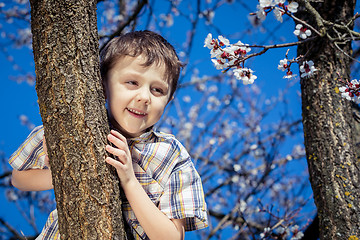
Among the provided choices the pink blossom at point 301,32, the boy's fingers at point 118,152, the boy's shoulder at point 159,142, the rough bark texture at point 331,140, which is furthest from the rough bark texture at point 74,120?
the rough bark texture at point 331,140

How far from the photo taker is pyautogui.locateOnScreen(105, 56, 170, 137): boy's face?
1.28 meters

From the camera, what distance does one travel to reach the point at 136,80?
1.30 m

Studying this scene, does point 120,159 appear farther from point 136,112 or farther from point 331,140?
point 331,140

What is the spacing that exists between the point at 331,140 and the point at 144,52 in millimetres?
1134

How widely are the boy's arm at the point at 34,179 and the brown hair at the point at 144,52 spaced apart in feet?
1.80

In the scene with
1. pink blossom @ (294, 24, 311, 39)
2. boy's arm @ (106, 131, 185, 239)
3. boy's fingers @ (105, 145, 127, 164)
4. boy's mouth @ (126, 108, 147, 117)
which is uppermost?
pink blossom @ (294, 24, 311, 39)

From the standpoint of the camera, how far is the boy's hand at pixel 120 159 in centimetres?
111

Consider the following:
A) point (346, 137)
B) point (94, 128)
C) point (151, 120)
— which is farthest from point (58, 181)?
point (346, 137)

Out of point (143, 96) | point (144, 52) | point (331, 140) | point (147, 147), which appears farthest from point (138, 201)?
point (331, 140)

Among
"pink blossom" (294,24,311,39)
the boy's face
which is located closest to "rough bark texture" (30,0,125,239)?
the boy's face

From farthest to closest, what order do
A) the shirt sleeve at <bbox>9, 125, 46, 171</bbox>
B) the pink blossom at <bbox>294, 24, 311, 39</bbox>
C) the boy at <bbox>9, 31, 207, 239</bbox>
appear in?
the pink blossom at <bbox>294, 24, 311, 39</bbox>, the shirt sleeve at <bbox>9, 125, 46, 171</bbox>, the boy at <bbox>9, 31, 207, 239</bbox>

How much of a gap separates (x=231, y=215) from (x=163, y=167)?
2314 millimetres

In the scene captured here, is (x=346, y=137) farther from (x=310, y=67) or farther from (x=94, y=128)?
(x=94, y=128)

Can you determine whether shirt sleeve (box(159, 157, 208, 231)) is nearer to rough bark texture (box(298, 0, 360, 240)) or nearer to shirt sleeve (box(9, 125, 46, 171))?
shirt sleeve (box(9, 125, 46, 171))
